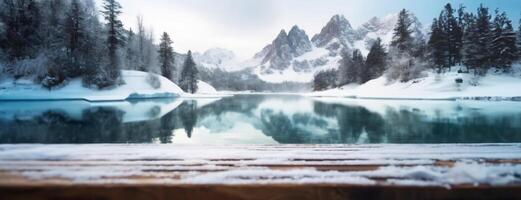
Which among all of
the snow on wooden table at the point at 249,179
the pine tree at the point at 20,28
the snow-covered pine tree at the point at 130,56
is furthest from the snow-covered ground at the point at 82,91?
the snow on wooden table at the point at 249,179

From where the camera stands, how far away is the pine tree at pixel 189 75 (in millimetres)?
61662

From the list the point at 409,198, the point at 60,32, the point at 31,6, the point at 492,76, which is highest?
the point at 31,6

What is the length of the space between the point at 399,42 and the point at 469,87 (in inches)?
801

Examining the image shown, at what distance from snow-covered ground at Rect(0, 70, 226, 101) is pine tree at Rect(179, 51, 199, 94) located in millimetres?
14738

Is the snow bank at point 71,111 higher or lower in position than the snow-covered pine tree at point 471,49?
lower

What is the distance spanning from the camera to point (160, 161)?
2432 millimetres

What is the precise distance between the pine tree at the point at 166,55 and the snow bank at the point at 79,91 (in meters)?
13.9

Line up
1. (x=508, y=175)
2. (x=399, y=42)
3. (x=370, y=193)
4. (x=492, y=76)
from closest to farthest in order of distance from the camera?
1. (x=370, y=193)
2. (x=508, y=175)
3. (x=492, y=76)
4. (x=399, y=42)

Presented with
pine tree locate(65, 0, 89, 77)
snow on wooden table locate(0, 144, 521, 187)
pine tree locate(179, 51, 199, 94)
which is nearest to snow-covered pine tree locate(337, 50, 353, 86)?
pine tree locate(179, 51, 199, 94)

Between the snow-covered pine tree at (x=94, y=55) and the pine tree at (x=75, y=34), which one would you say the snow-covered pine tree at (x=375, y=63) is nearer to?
the snow-covered pine tree at (x=94, y=55)

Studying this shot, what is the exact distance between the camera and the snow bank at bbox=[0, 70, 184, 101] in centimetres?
3194

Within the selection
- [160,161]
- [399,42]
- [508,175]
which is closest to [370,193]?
[508,175]

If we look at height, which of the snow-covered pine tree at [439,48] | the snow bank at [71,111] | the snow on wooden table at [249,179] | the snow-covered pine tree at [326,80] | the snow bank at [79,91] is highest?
the snow-covered pine tree at [439,48]

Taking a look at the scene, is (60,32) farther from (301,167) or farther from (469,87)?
(469,87)
